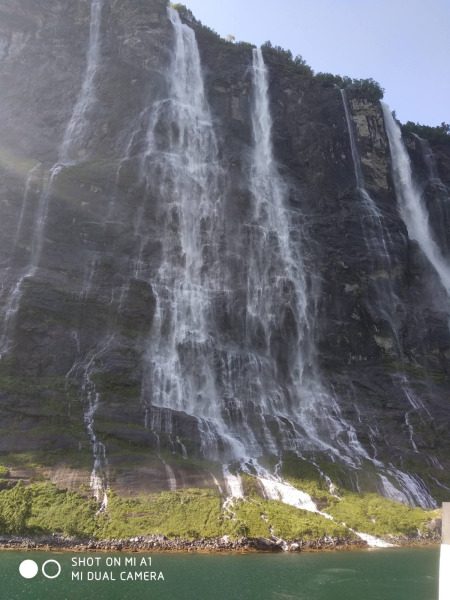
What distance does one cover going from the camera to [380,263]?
4731 centimetres

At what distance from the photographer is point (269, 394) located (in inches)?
1508

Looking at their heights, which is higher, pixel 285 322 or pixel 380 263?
pixel 380 263

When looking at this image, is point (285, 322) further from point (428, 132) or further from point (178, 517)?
point (428, 132)

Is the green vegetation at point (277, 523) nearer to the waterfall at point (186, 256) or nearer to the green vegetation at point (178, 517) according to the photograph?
the green vegetation at point (178, 517)

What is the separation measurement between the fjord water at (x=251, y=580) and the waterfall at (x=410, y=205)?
3376 cm

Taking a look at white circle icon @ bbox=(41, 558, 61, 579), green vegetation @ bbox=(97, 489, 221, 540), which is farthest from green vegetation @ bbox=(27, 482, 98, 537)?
white circle icon @ bbox=(41, 558, 61, 579)

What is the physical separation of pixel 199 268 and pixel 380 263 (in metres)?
15.7

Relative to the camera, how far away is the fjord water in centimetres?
1639

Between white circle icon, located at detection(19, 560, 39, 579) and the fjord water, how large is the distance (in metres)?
0.21

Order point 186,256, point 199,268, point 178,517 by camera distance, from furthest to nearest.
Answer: point 186,256
point 199,268
point 178,517

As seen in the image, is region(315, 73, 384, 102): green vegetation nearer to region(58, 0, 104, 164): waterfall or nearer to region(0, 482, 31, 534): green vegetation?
region(58, 0, 104, 164): waterfall

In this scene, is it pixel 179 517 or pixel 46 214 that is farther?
pixel 46 214

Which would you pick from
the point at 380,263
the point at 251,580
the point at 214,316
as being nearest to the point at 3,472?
the point at 251,580

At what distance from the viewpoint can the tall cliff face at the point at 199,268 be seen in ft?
107
